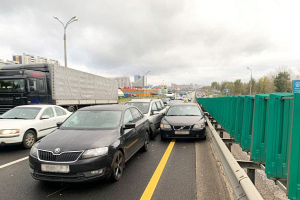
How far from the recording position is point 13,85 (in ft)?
35.1

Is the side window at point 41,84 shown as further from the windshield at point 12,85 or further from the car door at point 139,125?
the car door at point 139,125

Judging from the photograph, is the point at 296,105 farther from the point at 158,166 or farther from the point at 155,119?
the point at 155,119

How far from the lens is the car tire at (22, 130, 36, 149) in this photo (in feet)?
19.5

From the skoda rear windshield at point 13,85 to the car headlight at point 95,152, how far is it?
9.78m

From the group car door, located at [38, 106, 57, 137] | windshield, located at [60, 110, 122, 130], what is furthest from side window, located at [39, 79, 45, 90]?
windshield, located at [60, 110, 122, 130]

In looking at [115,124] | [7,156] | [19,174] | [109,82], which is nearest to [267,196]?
[115,124]

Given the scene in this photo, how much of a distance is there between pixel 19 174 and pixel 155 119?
5.26m

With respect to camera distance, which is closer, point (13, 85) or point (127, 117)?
point (127, 117)

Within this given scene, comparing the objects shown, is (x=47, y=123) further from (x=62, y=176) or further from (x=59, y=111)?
(x=62, y=176)

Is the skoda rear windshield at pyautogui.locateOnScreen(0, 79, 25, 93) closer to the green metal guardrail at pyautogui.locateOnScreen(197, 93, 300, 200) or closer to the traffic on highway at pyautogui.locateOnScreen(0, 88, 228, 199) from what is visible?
the traffic on highway at pyautogui.locateOnScreen(0, 88, 228, 199)

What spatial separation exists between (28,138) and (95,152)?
163 inches

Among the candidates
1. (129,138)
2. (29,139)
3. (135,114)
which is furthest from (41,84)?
(129,138)

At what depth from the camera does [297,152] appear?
2.08 meters

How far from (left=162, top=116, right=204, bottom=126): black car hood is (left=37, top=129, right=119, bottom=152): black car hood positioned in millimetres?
3340
